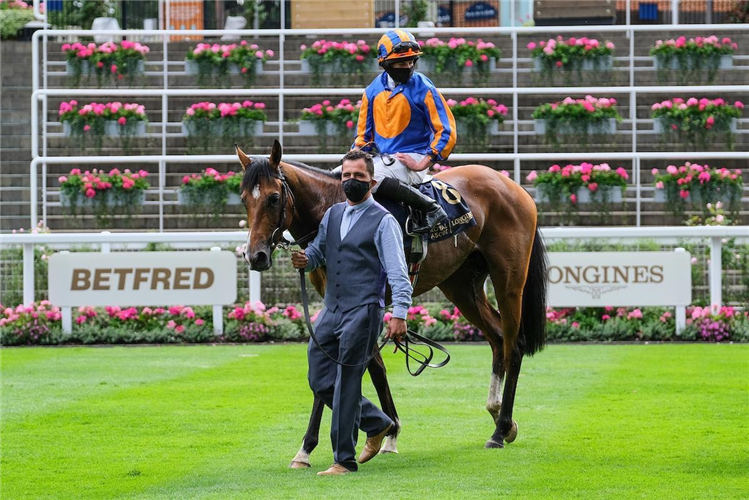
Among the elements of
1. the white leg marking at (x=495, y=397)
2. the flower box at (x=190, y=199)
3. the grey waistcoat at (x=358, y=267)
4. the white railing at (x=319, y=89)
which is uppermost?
the white railing at (x=319, y=89)

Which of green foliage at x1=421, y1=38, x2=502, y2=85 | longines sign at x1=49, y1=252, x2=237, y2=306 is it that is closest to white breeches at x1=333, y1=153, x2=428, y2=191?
longines sign at x1=49, y1=252, x2=237, y2=306

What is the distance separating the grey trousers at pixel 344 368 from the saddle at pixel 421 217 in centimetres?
74

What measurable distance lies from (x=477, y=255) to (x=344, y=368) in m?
1.78

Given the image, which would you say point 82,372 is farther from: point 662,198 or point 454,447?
point 662,198

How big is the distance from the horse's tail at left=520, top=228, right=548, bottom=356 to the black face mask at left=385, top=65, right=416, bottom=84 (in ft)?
4.60

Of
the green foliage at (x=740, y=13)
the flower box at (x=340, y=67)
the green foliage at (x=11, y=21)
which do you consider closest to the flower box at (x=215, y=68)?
the flower box at (x=340, y=67)

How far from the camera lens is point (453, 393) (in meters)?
8.52

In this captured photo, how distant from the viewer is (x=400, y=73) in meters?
6.55

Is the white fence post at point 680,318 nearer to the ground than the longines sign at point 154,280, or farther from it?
nearer to the ground

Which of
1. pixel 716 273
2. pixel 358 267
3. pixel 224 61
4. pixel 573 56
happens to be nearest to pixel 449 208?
pixel 358 267

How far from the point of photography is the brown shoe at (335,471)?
557 centimetres

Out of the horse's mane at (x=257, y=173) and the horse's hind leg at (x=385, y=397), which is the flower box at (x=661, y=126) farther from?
the horse's mane at (x=257, y=173)

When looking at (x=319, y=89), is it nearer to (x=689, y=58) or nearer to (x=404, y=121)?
(x=689, y=58)

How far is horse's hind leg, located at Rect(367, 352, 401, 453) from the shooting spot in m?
6.18
